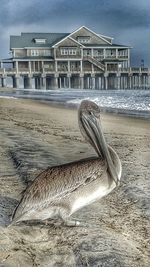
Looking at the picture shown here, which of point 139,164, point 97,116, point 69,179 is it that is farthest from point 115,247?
point 139,164

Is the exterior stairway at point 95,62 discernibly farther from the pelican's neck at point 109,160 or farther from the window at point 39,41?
the pelican's neck at point 109,160

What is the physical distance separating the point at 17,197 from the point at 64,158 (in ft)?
7.51

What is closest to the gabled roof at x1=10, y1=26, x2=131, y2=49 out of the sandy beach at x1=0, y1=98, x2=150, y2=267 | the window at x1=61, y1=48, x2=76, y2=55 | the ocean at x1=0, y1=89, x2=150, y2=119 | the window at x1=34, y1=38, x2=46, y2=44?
the window at x1=34, y1=38, x2=46, y2=44

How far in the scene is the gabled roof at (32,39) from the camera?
6569 cm

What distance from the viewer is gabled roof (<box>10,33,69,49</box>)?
65688 mm

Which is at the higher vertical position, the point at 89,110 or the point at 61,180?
the point at 89,110

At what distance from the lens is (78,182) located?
377 centimetres

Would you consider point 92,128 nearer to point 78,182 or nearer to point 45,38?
point 78,182

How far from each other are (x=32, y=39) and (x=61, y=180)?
6717 cm

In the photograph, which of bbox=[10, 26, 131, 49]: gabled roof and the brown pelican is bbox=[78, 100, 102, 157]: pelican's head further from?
bbox=[10, 26, 131, 49]: gabled roof

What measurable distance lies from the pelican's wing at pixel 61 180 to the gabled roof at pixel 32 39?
6280 cm

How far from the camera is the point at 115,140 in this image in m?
10.4

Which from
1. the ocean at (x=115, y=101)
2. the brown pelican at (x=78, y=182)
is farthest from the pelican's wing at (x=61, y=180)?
the ocean at (x=115, y=101)

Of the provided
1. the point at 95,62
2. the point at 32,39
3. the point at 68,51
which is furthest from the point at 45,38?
the point at 95,62
